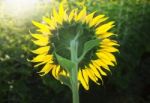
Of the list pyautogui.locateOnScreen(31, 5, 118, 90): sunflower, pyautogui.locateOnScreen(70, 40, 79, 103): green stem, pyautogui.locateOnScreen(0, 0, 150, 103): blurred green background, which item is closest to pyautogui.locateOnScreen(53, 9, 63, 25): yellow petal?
pyautogui.locateOnScreen(31, 5, 118, 90): sunflower

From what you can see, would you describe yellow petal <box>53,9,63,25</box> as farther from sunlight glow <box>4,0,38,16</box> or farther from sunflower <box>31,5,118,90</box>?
sunlight glow <box>4,0,38,16</box>

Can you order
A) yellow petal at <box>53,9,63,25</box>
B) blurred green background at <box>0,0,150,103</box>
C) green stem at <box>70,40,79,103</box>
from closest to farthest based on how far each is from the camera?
green stem at <box>70,40,79,103</box> → yellow petal at <box>53,9,63,25</box> → blurred green background at <box>0,0,150,103</box>

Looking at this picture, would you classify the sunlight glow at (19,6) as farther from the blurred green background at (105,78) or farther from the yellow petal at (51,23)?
the yellow petal at (51,23)

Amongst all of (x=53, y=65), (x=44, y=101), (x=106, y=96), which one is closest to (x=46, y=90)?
(x=44, y=101)

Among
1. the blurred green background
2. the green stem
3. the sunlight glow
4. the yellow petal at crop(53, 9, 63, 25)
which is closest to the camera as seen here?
the green stem

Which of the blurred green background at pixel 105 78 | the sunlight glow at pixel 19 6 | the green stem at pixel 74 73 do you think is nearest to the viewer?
the green stem at pixel 74 73

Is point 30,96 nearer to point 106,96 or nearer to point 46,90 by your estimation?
point 46,90

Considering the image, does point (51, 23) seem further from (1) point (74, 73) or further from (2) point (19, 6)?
(2) point (19, 6)

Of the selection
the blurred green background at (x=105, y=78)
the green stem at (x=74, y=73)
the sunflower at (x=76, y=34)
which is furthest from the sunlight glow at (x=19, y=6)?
the green stem at (x=74, y=73)

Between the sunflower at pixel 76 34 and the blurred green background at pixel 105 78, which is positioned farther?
the blurred green background at pixel 105 78

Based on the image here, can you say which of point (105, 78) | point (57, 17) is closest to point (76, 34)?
point (57, 17)
